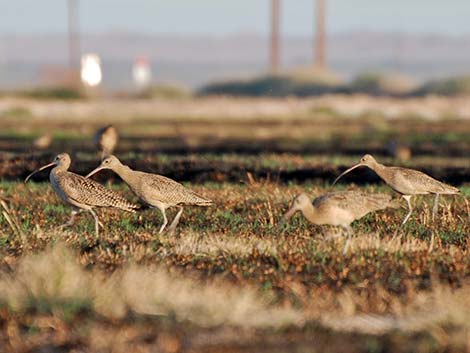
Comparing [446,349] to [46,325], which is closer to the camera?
[446,349]

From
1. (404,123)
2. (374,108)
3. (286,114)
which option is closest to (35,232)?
(404,123)

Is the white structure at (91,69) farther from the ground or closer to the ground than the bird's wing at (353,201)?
closer to the ground

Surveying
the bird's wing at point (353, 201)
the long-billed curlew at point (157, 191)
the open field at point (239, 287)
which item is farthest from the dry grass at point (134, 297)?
the long-billed curlew at point (157, 191)

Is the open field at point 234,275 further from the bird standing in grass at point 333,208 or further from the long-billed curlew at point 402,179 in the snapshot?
the long-billed curlew at point 402,179

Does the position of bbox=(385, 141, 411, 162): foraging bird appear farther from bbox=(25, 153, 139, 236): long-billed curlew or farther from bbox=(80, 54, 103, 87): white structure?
bbox=(80, 54, 103, 87): white structure

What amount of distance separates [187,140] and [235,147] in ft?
6.54

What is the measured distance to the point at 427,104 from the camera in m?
56.3

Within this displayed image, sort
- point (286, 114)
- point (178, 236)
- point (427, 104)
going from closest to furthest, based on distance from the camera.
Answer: point (178, 236), point (286, 114), point (427, 104)

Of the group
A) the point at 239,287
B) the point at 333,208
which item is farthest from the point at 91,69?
the point at 239,287

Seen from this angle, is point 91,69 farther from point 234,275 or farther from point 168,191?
point 234,275

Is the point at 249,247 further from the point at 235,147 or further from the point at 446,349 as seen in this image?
the point at 235,147

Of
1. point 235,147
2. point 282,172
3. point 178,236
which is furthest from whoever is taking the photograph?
point 235,147

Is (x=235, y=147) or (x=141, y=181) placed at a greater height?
(x=141, y=181)

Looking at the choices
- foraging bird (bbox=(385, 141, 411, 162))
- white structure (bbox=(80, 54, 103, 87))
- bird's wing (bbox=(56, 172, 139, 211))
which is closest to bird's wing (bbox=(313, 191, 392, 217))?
bird's wing (bbox=(56, 172, 139, 211))
